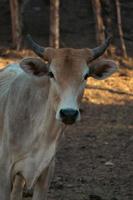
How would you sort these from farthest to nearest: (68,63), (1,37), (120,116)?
(1,37)
(120,116)
(68,63)

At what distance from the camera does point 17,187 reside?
23.2 feet

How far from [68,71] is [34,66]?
20.6 inches

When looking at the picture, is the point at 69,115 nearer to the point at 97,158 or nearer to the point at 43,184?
the point at 43,184

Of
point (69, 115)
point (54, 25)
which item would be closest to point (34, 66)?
point (69, 115)

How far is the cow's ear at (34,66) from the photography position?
21.2ft

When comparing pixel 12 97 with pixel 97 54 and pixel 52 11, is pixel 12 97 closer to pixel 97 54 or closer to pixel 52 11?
pixel 97 54

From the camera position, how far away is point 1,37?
18.1m

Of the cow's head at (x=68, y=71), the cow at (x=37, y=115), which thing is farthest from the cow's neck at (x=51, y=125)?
the cow's head at (x=68, y=71)

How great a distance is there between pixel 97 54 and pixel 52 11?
9.12 meters

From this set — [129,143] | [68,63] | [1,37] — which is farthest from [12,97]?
[1,37]

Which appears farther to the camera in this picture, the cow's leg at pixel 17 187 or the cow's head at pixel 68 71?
the cow's leg at pixel 17 187

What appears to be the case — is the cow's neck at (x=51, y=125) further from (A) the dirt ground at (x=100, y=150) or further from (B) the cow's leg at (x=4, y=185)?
(A) the dirt ground at (x=100, y=150)

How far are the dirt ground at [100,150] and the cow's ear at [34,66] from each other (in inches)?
86.0

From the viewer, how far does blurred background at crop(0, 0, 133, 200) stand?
8.73 metres
